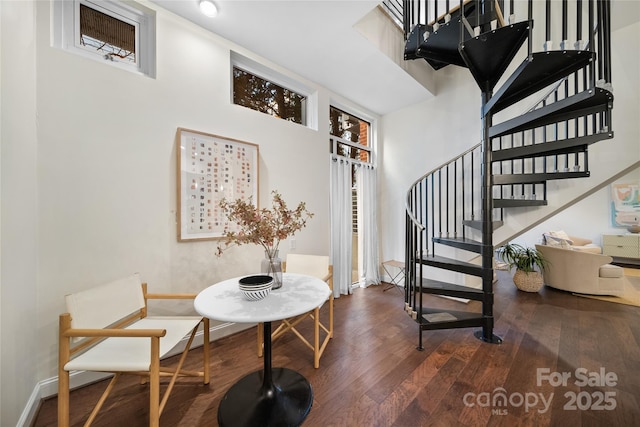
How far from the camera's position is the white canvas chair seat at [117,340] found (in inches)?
45.9

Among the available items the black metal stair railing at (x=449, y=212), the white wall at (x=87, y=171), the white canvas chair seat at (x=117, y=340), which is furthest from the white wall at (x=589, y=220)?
the white canvas chair seat at (x=117, y=340)

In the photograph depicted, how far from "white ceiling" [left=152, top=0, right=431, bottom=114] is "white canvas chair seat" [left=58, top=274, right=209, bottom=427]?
7.62ft

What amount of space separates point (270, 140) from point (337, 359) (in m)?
2.32

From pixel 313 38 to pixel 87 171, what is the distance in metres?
2.28

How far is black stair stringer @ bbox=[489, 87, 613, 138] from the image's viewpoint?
1645mm

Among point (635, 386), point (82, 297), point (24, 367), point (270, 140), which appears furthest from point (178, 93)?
point (635, 386)

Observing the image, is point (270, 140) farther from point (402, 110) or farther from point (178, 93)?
point (402, 110)

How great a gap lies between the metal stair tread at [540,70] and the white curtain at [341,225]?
190cm

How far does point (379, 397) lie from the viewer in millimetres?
1581

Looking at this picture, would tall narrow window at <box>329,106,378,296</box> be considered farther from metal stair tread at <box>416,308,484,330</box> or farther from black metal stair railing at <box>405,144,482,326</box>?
metal stair tread at <box>416,308,484,330</box>

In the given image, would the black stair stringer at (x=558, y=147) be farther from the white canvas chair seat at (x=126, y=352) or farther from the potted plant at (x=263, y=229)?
the white canvas chair seat at (x=126, y=352)

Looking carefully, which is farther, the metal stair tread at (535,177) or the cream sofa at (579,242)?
the cream sofa at (579,242)

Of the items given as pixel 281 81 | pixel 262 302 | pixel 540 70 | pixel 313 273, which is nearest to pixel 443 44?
pixel 540 70

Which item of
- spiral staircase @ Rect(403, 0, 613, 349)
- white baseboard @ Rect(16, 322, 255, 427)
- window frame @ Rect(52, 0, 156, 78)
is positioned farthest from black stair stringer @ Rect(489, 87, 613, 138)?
white baseboard @ Rect(16, 322, 255, 427)
